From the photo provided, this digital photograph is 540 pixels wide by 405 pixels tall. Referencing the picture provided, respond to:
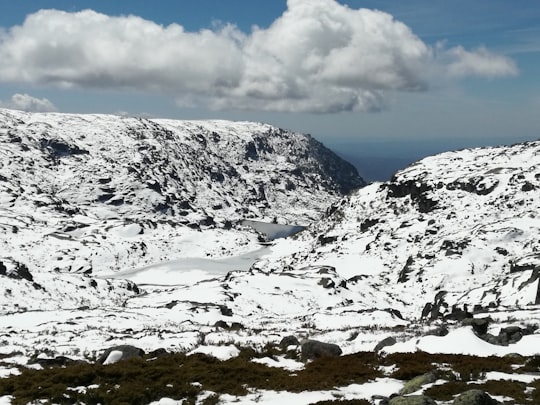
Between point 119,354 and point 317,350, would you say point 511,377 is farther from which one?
point 119,354

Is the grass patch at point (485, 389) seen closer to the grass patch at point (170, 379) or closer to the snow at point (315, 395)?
the snow at point (315, 395)

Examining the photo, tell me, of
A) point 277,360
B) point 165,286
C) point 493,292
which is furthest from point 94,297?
point 277,360

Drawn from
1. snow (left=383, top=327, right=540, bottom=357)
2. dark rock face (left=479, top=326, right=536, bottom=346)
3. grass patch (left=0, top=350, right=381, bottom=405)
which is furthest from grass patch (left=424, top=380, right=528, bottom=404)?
dark rock face (left=479, top=326, right=536, bottom=346)

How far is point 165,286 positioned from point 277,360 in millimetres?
182373

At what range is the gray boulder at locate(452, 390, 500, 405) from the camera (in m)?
14.7

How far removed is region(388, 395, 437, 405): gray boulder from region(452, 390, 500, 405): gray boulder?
0.76m

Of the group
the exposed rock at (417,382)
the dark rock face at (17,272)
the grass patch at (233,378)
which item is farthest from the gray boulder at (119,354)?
the dark rock face at (17,272)

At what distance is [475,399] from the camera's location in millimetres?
14695

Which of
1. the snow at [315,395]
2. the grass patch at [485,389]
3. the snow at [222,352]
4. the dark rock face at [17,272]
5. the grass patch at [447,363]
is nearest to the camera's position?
the grass patch at [485,389]

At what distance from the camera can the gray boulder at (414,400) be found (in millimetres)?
14702

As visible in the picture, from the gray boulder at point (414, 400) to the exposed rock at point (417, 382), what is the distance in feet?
6.80

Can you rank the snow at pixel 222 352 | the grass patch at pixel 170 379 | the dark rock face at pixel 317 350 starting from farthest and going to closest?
the snow at pixel 222 352 → the dark rock face at pixel 317 350 → the grass patch at pixel 170 379

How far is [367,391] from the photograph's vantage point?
1789cm

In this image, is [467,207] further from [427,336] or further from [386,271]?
[427,336]
